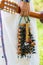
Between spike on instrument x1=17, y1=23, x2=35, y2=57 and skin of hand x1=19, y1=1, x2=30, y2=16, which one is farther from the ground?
skin of hand x1=19, y1=1, x2=30, y2=16

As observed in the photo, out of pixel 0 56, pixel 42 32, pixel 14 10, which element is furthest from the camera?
pixel 42 32

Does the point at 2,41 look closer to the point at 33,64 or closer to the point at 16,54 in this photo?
the point at 16,54

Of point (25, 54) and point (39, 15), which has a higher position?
point (39, 15)

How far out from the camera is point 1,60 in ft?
3.48

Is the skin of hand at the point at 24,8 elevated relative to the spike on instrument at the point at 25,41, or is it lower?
elevated

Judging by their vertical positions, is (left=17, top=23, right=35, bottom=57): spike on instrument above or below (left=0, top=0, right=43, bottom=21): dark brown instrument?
below

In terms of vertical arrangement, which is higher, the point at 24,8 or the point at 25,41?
the point at 24,8

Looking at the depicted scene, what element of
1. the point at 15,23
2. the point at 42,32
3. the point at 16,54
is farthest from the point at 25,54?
the point at 42,32

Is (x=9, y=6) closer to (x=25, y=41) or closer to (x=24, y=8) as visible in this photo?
(x=24, y=8)

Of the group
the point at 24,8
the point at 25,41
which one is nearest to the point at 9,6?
the point at 24,8

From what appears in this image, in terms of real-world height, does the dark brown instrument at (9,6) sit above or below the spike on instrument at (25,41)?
above

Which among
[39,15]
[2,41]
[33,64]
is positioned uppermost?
[39,15]

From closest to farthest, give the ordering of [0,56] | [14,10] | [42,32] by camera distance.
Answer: [14,10] < [0,56] < [42,32]

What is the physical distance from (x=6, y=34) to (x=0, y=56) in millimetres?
103
